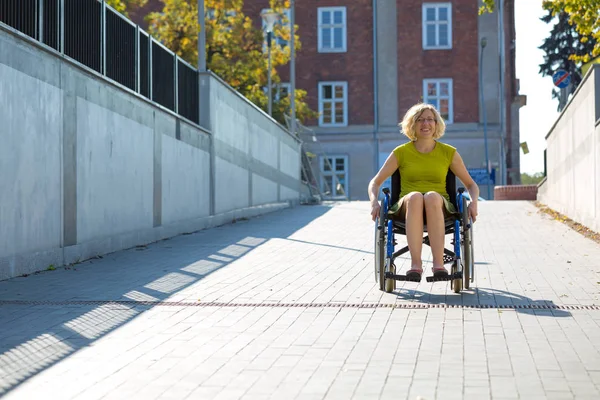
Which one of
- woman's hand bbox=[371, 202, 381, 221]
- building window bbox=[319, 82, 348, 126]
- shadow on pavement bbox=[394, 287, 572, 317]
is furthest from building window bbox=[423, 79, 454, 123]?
woman's hand bbox=[371, 202, 381, 221]

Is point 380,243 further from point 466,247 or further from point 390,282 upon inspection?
point 466,247

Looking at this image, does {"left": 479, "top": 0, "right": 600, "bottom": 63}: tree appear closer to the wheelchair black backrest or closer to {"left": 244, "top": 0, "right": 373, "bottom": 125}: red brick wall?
the wheelchair black backrest

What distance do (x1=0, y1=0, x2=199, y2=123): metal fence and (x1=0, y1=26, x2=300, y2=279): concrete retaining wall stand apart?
0.21 metres

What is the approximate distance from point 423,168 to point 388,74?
4052 cm

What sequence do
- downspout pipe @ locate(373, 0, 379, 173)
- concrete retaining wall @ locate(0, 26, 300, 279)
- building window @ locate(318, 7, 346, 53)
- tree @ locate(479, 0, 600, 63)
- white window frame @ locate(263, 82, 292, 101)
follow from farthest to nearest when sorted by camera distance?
building window @ locate(318, 7, 346, 53)
downspout pipe @ locate(373, 0, 379, 173)
white window frame @ locate(263, 82, 292, 101)
tree @ locate(479, 0, 600, 63)
concrete retaining wall @ locate(0, 26, 300, 279)

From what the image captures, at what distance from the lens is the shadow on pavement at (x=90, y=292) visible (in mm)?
6117

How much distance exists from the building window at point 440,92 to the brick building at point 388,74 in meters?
0.05

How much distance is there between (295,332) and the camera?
22.3 feet

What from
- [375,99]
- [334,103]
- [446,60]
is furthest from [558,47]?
[334,103]

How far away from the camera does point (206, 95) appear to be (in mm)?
20250

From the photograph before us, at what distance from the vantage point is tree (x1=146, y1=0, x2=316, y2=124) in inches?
1396

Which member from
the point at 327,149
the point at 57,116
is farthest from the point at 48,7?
the point at 327,149

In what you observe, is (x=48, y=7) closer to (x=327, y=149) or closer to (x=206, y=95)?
(x=206, y=95)

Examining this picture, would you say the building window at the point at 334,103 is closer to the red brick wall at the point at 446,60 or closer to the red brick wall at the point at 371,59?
the red brick wall at the point at 371,59
